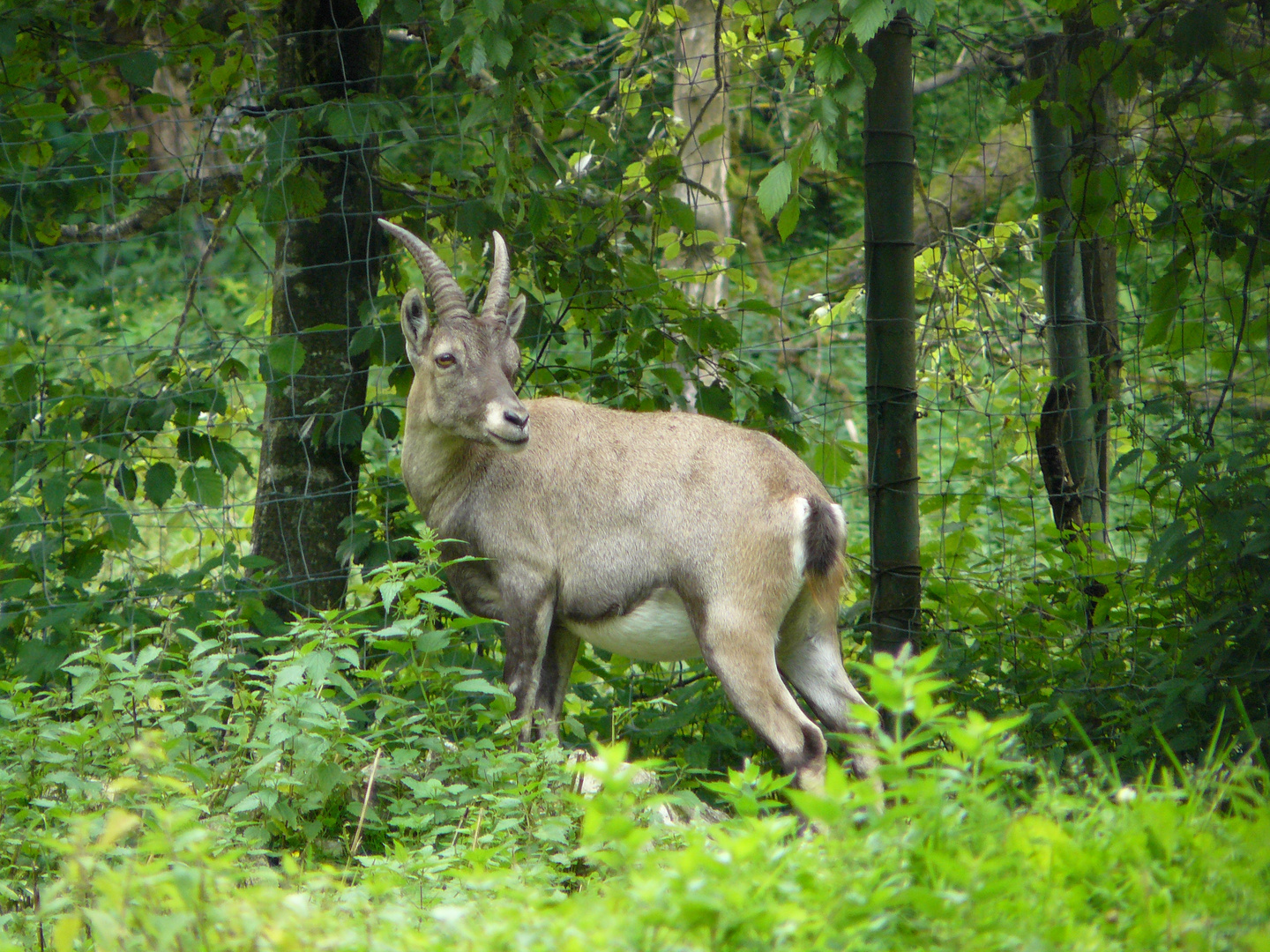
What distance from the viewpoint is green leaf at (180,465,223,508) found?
5160 mm

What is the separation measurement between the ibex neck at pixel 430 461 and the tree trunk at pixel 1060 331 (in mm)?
2717

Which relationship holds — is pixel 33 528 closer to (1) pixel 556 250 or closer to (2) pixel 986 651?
(1) pixel 556 250

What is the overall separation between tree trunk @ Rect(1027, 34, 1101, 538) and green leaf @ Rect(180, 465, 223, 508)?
376cm

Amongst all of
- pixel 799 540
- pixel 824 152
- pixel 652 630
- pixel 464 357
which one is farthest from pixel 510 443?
pixel 824 152

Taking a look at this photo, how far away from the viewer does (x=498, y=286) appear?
190 inches

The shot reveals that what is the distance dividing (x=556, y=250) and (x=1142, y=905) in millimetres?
4037

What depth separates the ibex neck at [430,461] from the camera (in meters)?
4.75

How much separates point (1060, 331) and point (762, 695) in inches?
107

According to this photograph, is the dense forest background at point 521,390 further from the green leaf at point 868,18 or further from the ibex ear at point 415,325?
the ibex ear at point 415,325

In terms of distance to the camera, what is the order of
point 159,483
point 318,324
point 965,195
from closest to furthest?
point 159,483
point 318,324
point 965,195

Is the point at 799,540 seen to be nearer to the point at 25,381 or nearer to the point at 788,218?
the point at 788,218

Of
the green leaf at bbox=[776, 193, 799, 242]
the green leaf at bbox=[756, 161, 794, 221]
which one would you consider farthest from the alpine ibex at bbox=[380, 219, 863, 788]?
the green leaf at bbox=[756, 161, 794, 221]

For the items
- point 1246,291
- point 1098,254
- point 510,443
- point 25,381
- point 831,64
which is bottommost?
point 510,443

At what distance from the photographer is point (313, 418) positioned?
17.8 feet
